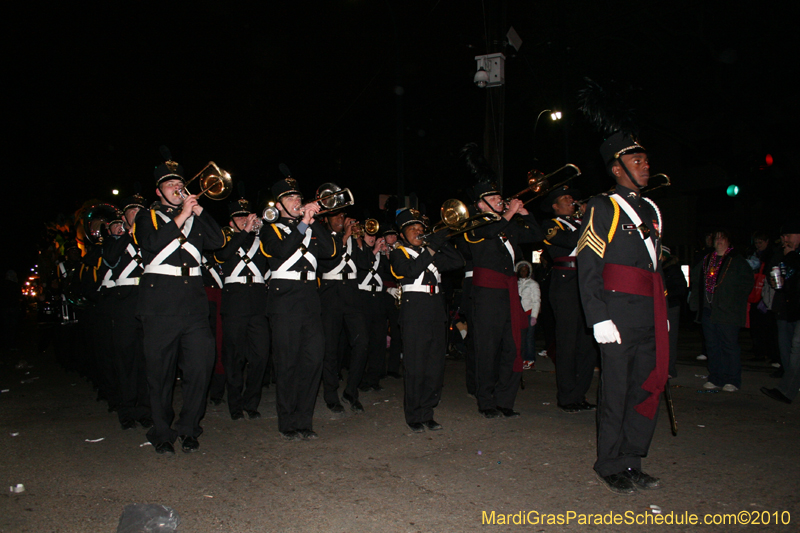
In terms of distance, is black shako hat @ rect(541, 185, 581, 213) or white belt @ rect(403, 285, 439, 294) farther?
black shako hat @ rect(541, 185, 581, 213)

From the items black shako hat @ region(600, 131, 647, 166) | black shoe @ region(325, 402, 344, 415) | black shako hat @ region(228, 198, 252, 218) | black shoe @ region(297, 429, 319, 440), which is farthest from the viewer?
black shako hat @ region(228, 198, 252, 218)

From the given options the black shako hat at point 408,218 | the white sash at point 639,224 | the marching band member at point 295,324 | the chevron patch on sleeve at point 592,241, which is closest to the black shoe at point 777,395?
the white sash at point 639,224

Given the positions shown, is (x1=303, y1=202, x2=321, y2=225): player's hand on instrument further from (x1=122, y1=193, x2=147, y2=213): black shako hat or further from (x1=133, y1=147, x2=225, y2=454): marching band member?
(x1=122, y1=193, x2=147, y2=213): black shako hat

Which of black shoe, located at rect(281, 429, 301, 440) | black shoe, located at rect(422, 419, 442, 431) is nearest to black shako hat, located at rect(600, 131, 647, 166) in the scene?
black shoe, located at rect(422, 419, 442, 431)

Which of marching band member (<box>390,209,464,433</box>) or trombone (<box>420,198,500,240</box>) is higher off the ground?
trombone (<box>420,198,500,240</box>)

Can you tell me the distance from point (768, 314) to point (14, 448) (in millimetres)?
11302

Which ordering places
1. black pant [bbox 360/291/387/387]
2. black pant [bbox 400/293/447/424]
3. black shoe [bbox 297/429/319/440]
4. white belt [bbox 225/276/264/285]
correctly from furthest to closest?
black pant [bbox 360/291/387/387]
white belt [bbox 225/276/264/285]
black pant [bbox 400/293/447/424]
black shoe [bbox 297/429/319/440]

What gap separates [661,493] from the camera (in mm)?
A: 4254

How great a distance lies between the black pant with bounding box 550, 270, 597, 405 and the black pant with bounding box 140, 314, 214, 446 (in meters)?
3.86

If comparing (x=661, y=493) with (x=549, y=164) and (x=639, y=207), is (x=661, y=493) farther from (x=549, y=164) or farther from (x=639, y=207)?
(x=549, y=164)

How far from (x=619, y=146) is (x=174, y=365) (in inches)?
168

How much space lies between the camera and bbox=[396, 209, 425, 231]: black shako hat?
6.61 meters

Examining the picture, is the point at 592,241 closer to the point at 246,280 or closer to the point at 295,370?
the point at 295,370

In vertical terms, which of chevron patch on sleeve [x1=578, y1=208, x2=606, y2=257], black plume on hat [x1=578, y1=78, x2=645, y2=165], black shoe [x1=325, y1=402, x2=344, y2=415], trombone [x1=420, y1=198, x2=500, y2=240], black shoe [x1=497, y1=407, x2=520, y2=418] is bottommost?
black shoe [x1=325, y1=402, x2=344, y2=415]
